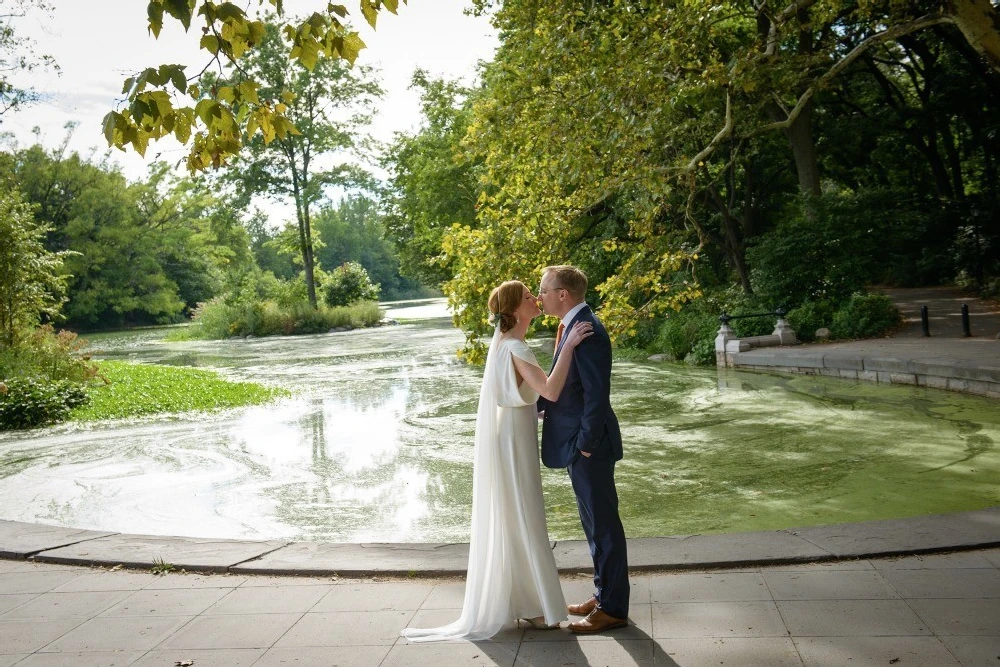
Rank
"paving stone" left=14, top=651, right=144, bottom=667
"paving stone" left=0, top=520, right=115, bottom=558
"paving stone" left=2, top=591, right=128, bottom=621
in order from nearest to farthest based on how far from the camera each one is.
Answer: "paving stone" left=14, top=651, right=144, bottom=667
"paving stone" left=2, top=591, right=128, bottom=621
"paving stone" left=0, top=520, right=115, bottom=558

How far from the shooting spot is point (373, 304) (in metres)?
46.5

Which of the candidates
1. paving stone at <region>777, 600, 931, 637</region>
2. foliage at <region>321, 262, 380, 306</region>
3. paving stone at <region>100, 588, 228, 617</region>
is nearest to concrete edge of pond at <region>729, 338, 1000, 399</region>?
paving stone at <region>777, 600, 931, 637</region>

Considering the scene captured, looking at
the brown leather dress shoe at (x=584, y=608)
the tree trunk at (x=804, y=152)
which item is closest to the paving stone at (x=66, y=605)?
the brown leather dress shoe at (x=584, y=608)

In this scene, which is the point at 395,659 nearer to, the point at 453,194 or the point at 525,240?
the point at 525,240

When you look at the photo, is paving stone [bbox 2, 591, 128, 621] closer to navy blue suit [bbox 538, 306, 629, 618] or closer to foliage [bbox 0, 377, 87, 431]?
navy blue suit [bbox 538, 306, 629, 618]

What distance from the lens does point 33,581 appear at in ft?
18.2

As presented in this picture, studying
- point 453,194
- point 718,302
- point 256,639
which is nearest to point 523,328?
point 256,639

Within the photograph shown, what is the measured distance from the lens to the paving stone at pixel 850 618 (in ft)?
13.0

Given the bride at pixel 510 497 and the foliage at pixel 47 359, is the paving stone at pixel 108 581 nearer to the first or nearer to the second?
the bride at pixel 510 497

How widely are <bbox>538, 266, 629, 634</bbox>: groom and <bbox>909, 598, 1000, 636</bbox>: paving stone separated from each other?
1.36 m

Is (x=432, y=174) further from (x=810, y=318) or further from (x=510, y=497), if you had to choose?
(x=510, y=497)

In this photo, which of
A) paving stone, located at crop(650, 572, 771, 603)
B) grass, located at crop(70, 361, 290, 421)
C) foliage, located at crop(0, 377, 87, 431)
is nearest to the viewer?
paving stone, located at crop(650, 572, 771, 603)

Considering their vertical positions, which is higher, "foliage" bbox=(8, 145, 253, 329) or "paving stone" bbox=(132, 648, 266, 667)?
"foliage" bbox=(8, 145, 253, 329)

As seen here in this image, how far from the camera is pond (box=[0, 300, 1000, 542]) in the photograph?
294 inches
